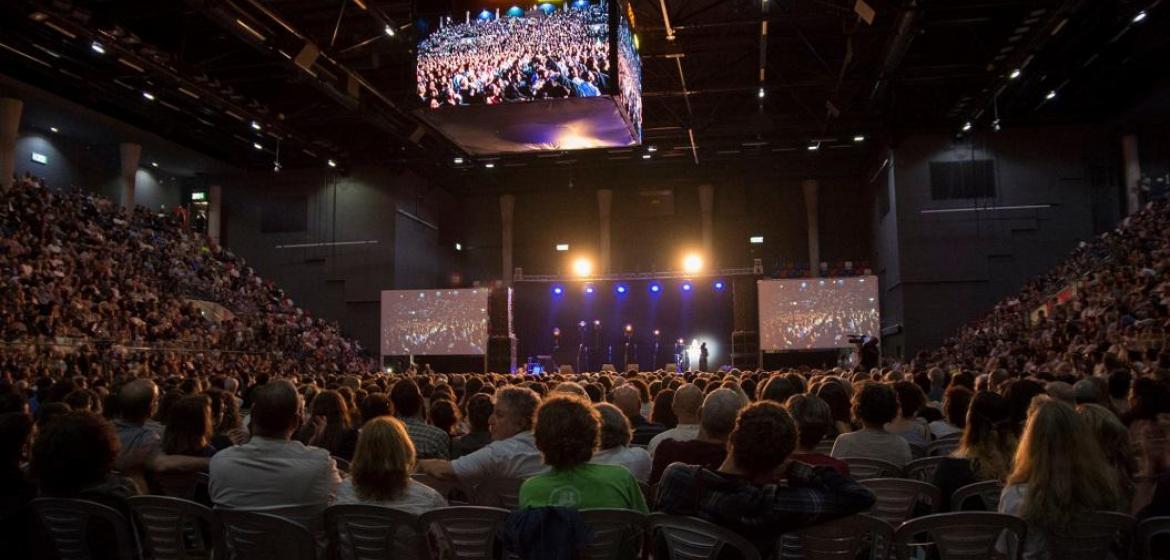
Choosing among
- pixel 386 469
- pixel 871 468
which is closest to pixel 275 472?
pixel 386 469

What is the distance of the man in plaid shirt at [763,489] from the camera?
281cm

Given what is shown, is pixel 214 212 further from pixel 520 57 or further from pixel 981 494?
pixel 981 494

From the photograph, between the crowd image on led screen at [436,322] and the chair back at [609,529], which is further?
the crowd image on led screen at [436,322]

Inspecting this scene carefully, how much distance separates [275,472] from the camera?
12.2 feet

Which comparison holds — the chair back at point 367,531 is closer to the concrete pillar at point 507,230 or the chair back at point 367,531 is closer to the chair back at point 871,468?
the chair back at point 871,468

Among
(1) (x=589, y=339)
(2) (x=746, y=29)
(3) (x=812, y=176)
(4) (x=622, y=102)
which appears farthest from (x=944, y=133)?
(4) (x=622, y=102)

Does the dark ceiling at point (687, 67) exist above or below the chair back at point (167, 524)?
above

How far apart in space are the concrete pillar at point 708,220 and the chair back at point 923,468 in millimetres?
25187

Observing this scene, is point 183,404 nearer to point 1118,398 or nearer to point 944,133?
point 1118,398

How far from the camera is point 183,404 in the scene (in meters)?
4.73

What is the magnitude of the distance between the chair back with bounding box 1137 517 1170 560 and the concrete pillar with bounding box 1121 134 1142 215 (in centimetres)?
2237

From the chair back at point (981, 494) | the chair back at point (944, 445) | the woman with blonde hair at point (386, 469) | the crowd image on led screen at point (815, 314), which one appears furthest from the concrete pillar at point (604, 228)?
the woman with blonde hair at point (386, 469)

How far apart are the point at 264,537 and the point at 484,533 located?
0.84m

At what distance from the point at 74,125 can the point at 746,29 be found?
16613 millimetres
